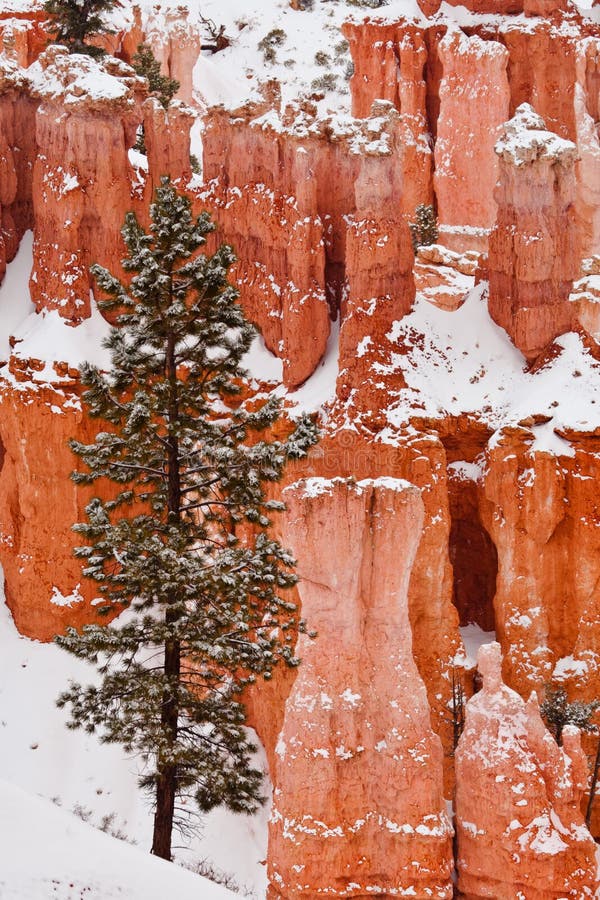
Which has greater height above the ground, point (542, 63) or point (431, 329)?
point (542, 63)

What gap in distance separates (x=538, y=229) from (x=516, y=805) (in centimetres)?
1314

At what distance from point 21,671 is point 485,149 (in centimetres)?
2392

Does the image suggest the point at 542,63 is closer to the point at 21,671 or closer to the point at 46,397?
the point at 46,397

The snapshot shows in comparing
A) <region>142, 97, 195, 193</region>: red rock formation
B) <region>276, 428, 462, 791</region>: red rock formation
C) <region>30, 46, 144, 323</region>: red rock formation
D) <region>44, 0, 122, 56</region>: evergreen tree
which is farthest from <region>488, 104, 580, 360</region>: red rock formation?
<region>44, 0, 122, 56</region>: evergreen tree

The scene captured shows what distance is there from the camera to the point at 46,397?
1380 inches

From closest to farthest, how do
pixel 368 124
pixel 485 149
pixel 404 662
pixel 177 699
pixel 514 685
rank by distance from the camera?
pixel 177 699 → pixel 404 662 → pixel 514 685 → pixel 368 124 → pixel 485 149

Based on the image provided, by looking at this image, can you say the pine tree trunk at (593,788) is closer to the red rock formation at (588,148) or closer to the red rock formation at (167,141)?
the red rock formation at (167,141)

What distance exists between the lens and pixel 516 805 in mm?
25594

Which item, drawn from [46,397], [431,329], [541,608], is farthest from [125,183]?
[541,608]

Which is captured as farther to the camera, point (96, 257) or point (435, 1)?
point (435, 1)

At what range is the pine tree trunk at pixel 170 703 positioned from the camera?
2267 centimetres

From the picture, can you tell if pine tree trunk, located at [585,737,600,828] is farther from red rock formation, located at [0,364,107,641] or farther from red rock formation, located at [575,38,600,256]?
red rock formation, located at [575,38,600,256]

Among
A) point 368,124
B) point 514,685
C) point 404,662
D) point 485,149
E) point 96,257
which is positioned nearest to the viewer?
point 404,662

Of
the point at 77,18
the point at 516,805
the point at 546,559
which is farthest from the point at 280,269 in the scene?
the point at 516,805
